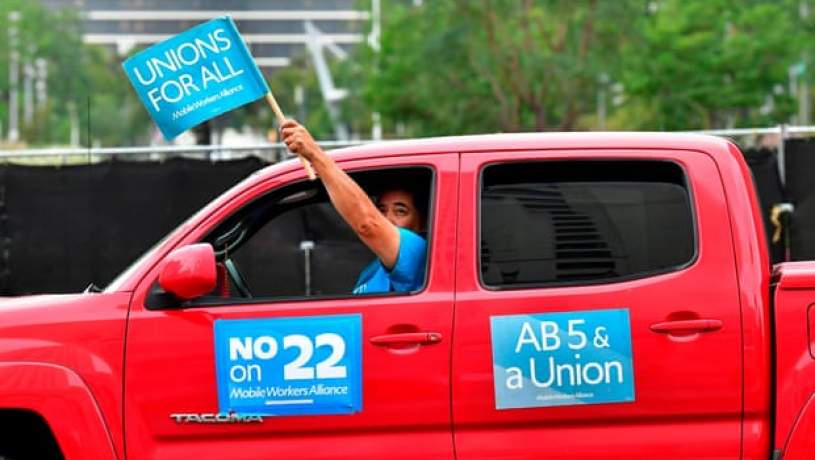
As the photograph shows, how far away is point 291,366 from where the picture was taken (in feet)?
17.1

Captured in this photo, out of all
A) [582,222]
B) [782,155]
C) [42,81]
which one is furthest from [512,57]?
[42,81]

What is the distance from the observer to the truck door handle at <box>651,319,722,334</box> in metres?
5.13

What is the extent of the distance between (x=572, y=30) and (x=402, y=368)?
4513cm

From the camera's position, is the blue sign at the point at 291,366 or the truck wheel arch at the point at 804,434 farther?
the blue sign at the point at 291,366

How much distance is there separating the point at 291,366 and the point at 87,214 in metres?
8.87

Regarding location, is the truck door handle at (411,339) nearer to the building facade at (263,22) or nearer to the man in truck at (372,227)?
the man in truck at (372,227)

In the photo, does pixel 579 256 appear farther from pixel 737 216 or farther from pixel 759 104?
pixel 759 104

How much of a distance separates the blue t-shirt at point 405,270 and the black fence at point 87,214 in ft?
25.8

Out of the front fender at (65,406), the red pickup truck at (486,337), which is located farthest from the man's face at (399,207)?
the front fender at (65,406)

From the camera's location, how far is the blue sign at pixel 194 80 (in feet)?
18.7

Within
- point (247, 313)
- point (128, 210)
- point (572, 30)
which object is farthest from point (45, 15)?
point (247, 313)

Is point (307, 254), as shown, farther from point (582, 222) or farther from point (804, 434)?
point (804, 434)

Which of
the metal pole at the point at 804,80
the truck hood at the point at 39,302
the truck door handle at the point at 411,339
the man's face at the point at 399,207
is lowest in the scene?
the truck door handle at the point at 411,339

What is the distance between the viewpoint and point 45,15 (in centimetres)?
8856
